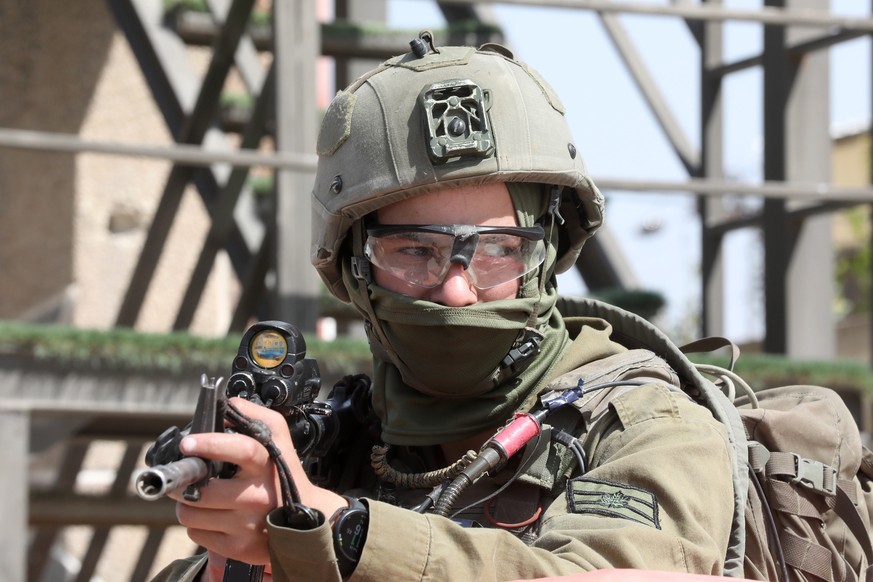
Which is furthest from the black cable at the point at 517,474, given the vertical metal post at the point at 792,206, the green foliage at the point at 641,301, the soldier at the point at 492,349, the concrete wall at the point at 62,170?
the concrete wall at the point at 62,170

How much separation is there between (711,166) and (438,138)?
18.7ft

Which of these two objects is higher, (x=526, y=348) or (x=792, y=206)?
(x=792, y=206)

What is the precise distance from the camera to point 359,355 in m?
5.48

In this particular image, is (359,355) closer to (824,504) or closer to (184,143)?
(184,143)

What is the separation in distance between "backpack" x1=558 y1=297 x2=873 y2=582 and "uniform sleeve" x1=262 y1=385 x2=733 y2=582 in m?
0.13

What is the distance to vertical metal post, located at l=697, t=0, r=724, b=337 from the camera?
310 inches

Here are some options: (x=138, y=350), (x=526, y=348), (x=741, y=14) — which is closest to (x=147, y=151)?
(x=138, y=350)

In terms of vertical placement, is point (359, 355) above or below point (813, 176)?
below

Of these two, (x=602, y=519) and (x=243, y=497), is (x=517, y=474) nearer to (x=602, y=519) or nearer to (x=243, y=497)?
(x=602, y=519)

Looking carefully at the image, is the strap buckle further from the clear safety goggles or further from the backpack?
the clear safety goggles

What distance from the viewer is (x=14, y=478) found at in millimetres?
5266

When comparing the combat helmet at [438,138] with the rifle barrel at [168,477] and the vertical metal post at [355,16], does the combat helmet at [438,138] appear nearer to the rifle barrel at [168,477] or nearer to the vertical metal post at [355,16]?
the rifle barrel at [168,477]

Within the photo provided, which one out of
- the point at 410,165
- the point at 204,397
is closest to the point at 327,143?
the point at 410,165

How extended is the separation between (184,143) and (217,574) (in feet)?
17.9
